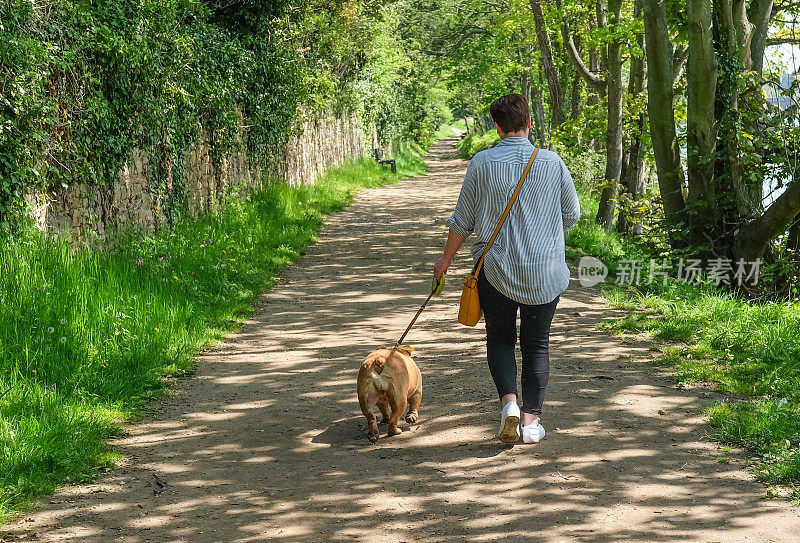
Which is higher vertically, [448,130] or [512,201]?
[448,130]

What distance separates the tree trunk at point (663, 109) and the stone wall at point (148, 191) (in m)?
6.64

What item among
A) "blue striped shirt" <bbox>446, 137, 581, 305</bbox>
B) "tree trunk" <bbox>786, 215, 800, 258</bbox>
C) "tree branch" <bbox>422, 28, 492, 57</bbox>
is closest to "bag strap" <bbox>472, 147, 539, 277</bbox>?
"blue striped shirt" <bbox>446, 137, 581, 305</bbox>

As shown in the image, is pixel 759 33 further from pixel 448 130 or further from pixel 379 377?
pixel 448 130

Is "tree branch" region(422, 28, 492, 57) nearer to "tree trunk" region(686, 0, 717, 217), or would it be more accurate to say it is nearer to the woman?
"tree trunk" region(686, 0, 717, 217)

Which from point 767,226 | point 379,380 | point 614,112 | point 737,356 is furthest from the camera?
point 614,112

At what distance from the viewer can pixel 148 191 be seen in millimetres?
10789

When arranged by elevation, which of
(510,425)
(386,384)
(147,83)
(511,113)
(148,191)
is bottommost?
(510,425)

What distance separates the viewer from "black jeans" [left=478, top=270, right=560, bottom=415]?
16.6 ft

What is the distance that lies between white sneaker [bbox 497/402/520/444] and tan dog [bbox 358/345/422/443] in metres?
0.64

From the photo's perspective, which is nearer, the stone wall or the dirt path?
the dirt path

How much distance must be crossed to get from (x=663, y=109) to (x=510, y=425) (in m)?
7.34

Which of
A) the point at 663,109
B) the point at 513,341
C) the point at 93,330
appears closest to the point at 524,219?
the point at 513,341

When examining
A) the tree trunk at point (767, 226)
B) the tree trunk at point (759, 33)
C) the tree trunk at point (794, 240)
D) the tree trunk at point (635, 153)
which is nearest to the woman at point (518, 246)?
the tree trunk at point (767, 226)

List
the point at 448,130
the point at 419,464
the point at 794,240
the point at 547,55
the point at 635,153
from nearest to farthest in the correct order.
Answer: the point at 419,464, the point at 794,240, the point at 635,153, the point at 547,55, the point at 448,130
